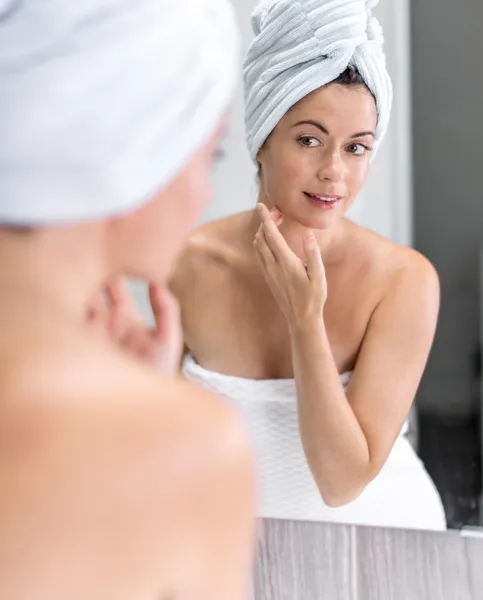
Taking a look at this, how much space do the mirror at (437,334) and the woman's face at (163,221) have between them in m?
0.33

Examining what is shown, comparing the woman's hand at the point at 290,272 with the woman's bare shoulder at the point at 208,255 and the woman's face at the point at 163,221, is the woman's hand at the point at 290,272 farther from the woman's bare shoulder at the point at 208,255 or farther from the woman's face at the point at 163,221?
the woman's face at the point at 163,221

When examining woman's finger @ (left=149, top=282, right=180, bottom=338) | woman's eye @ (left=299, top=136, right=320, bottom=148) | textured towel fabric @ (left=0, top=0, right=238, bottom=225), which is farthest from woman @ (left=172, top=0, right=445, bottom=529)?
textured towel fabric @ (left=0, top=0, right=238, bottom=225)

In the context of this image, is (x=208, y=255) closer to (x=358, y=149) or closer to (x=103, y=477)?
(x=358, y=149)

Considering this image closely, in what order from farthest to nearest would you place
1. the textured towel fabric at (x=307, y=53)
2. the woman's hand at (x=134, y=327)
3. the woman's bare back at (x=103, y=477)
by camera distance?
the textured towel fabric at (x=307, y=53) < the woman's hand at (x=134, y=327) < the woman's bare back at (x=103, y=477)

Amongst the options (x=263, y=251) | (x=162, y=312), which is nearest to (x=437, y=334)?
(x=263, y=251)

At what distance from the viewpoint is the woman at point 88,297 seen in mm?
322

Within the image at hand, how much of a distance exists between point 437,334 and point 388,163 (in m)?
0.16

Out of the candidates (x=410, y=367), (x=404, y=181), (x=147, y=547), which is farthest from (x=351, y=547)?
(x=147, y=547)

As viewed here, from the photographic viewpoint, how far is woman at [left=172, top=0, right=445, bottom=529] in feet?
2.25

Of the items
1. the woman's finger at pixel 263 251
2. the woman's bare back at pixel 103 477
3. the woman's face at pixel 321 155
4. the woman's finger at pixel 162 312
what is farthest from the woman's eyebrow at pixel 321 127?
the woman's bare back at pixel 103 477

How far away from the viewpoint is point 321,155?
702 mm

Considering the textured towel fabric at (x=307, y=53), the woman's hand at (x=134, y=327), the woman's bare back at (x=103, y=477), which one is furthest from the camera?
the textured towel fabric at (x=307, y=53)

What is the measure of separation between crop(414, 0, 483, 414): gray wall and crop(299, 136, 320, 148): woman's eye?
0.09m

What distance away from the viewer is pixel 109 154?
0.36 m
